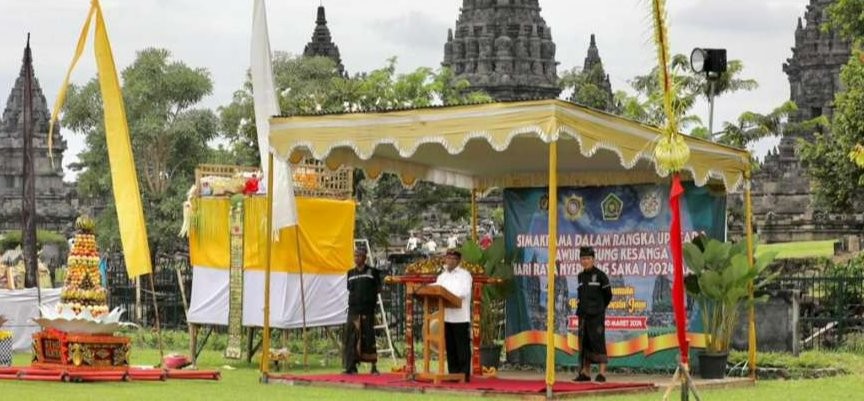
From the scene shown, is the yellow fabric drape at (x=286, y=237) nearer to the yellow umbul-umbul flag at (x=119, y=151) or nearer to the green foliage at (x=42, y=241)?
the yellow umbul-umbul flag at (x=119, y=151)

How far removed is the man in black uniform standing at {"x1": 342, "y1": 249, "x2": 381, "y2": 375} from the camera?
20.8 meters

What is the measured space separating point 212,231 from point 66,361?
170 inches

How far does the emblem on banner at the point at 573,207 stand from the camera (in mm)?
21328

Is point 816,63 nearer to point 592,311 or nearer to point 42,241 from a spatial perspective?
point 42,241

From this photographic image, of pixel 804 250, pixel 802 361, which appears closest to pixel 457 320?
pixel 802 361

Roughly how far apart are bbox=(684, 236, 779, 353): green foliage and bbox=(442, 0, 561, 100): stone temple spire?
221ft

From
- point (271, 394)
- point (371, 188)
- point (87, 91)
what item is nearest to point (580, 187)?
point (271, 394)

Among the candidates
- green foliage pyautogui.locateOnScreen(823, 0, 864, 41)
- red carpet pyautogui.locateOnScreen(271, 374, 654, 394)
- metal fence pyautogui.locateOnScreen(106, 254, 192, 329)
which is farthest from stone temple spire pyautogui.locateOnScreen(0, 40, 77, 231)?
red carpet pyautogui.locateOnScreen(271, 374, 654, 394)

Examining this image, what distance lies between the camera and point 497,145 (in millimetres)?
17688

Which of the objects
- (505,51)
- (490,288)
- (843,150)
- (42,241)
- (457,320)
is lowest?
(457,320)

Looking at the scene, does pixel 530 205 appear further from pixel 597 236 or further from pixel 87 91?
pixel 87 91

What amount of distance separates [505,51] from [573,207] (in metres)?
67.3

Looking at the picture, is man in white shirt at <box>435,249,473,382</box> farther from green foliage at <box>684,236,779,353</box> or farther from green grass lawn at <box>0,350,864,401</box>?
green foliage at <box>684,236,779,353</box>

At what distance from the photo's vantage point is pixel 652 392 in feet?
59.7
